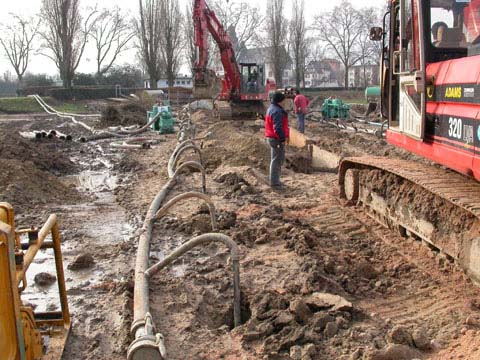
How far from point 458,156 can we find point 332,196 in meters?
4.36

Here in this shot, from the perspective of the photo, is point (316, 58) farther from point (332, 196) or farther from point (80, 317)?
point (80, 317)

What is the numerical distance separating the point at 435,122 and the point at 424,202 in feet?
3.22

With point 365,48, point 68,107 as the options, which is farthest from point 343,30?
point 68,107

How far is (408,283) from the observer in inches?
221

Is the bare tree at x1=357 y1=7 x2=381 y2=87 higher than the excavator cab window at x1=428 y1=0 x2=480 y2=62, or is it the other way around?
the bare tree at x1=357 y1=7 x2=381 y2=87

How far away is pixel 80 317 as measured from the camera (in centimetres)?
503

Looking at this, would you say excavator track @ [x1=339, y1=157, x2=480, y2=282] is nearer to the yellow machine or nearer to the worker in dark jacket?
the worker in dark jacket

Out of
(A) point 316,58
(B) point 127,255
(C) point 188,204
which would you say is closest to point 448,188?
(B) point 127,255

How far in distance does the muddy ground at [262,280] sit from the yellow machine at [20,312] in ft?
0.58

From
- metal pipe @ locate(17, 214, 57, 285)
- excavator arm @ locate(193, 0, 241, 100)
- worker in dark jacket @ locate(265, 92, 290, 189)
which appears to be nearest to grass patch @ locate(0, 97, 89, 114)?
excavator arm @ locate(193, 0, 241, 100)

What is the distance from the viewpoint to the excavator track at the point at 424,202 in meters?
5.39

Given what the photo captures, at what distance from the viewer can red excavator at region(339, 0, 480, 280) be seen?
17.3ft

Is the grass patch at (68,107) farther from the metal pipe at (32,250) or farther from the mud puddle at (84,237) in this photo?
the metal pipe at (32,250)

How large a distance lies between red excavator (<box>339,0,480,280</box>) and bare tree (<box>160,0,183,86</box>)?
47096mm
